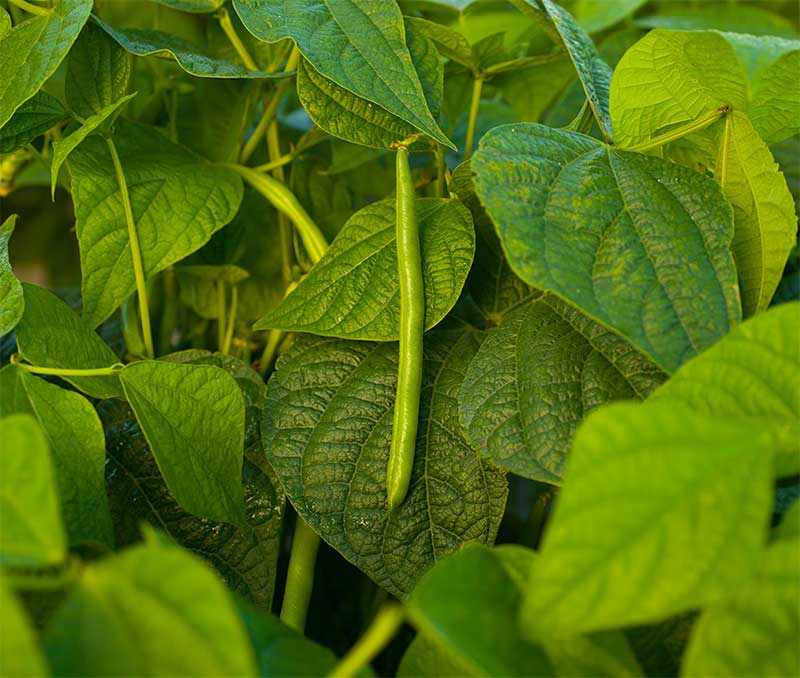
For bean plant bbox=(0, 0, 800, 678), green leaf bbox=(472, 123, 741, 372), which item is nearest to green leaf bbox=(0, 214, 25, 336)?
bean plant bbox=(0, 0, 800, 678)

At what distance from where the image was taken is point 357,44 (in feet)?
1.45

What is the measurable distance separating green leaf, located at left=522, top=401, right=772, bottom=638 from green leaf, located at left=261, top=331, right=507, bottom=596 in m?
0.19

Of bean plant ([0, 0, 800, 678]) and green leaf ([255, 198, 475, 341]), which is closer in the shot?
bean plant ([0, 0, 800, 678])

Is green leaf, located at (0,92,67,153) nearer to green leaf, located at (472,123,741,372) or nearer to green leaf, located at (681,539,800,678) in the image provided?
green leaf, located at (472,123,741,372)

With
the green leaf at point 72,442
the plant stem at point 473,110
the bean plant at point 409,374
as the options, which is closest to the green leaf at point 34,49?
the bean plant at point 409,374

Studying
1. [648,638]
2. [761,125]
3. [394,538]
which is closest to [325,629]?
[394,538]

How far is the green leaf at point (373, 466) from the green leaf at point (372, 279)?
0.13 ft

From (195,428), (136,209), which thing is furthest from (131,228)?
(195,428)

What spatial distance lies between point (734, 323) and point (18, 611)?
0.29m

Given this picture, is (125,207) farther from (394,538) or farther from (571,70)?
(571,70)

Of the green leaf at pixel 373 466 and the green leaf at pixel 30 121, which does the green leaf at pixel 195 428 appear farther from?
the green leaf at pixel 30 121

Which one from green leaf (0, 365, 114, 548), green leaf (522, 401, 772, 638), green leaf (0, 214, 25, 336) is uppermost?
green leaf (522, 401, 772, 638)

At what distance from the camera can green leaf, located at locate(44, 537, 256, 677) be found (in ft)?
0.76

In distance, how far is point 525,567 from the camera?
0.98 ft
